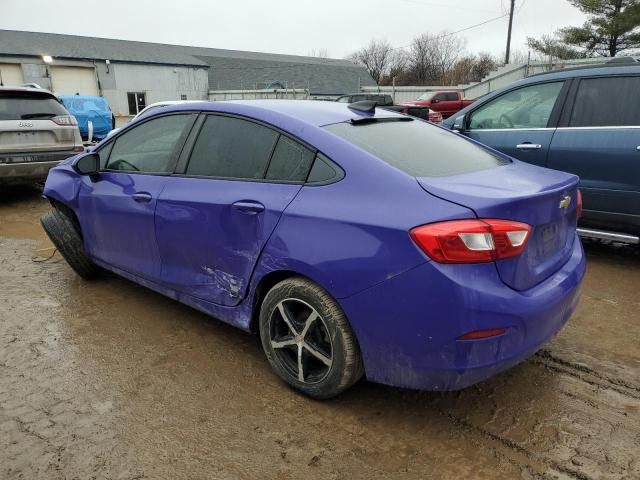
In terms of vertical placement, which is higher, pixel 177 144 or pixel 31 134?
pixel 177 144

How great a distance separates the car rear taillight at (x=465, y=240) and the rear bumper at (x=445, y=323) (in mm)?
43

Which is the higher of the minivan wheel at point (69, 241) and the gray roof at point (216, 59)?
the gray roof at point (216, 59)

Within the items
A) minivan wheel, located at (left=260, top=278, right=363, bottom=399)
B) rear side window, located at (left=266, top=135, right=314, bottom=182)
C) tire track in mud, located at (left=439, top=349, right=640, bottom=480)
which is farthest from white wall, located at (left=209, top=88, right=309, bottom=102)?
tire track in mud, located at (left=439, top=349, right=640, bottom=480)

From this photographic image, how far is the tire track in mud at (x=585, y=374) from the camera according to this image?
2746 millimetres

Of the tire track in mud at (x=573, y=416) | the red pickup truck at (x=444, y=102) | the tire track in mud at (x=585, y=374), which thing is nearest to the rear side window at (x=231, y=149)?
the tire track in mud at (x=573, y=416)

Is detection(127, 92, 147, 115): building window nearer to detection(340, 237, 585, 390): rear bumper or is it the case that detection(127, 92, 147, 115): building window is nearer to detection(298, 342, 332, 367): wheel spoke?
detection(298, 342, 332, 367): wheel spoke

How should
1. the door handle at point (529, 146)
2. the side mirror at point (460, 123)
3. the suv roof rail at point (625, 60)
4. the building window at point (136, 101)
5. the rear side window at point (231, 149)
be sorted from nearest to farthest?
the rear side window at point (231, 149) → the suv roof rail at point (625, 60) → the door handle at point (529, 146) → the side mirror at point (460, 123) → the building window at point (136, 101)

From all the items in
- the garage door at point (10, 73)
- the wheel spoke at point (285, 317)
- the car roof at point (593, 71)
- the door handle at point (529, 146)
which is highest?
the garage door at point (10, 73)

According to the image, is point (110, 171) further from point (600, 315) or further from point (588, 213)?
point (588, 213)

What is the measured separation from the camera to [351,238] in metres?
2.30

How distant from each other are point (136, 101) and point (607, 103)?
3510 cm

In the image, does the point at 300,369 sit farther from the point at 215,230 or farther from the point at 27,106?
the point at 27,106

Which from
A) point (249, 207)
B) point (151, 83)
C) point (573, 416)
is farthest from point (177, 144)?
point (151, 83)

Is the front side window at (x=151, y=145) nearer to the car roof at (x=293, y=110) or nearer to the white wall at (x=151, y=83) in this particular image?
the car roof at (x=293, y=110)
